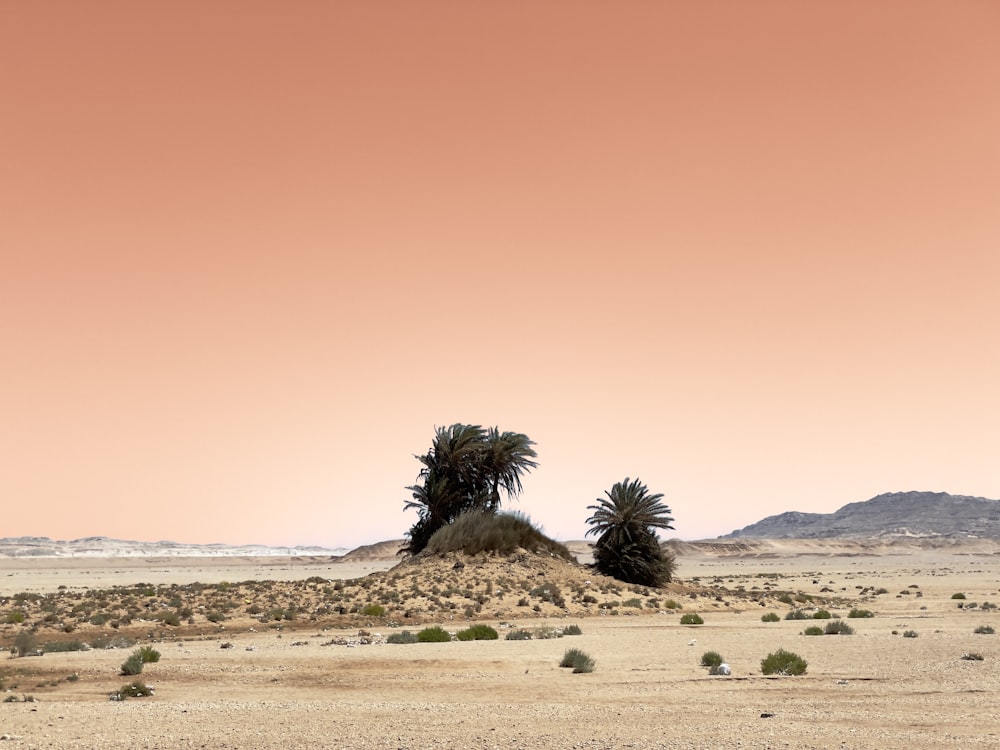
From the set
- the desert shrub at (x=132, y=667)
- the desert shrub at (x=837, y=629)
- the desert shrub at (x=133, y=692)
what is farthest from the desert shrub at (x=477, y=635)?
the desert shrub at (x=133, y=692)

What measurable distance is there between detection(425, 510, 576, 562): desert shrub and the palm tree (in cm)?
289

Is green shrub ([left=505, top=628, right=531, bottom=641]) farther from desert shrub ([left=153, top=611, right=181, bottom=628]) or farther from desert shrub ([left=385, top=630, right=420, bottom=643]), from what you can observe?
desert shrub ([left=153, top=611, right=181, bottom=628])

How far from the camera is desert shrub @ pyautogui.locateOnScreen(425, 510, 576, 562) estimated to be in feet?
139

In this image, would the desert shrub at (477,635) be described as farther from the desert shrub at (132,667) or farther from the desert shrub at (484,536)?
the desert shrub at (484,536)

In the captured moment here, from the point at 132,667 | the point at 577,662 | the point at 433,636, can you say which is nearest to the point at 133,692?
the point at 132,667

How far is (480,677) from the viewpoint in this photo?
17906 millimetres

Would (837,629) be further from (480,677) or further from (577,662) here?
(480,677)

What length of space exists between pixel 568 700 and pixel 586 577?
91.2 feet

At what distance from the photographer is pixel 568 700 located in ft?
49.5

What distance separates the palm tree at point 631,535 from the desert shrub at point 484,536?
289cm

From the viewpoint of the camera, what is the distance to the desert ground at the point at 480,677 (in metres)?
12.2

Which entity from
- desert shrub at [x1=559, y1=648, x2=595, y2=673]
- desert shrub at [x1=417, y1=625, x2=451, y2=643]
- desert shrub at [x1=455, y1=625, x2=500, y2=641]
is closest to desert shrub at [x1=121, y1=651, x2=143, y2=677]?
desert shrub at [x1=417, y1=625, x2=451, y2=643]

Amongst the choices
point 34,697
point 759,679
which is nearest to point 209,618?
point 34,697

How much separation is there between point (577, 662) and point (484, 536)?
2354cm
